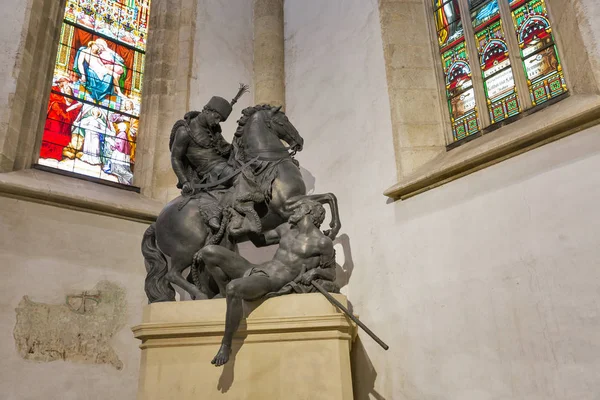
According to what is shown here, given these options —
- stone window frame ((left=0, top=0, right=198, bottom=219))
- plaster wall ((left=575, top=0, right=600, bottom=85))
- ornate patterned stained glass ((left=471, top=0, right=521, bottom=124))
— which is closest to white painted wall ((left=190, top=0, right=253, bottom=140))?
stone window frame ((left=0, top=0, right=198, bottom=219))

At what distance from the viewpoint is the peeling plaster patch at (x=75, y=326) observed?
146 inches

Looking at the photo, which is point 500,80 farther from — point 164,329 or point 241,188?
point 164,329

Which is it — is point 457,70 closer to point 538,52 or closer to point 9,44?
point 538,52

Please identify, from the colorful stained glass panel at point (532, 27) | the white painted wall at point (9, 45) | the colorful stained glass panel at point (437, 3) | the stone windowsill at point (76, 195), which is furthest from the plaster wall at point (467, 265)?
the white painted wall at point (9, 45)

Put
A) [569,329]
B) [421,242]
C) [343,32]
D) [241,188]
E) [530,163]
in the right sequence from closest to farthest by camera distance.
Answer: [569,329] < [530,163] < [241,188] < [421,242] < [343,32]

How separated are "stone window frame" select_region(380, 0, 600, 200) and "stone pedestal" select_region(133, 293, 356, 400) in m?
1.46

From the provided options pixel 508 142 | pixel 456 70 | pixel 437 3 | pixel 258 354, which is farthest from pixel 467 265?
pixel 437 3

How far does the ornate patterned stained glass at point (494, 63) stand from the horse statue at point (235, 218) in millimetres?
1735

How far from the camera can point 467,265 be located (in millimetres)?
3277

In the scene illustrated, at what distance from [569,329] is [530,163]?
106cm

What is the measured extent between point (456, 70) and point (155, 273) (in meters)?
3.18

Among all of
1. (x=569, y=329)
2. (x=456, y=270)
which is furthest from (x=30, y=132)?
(x=569, y=329)

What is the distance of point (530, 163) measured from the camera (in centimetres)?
310

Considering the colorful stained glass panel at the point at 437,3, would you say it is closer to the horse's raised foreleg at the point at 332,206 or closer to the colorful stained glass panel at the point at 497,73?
the colorful stained glass panel at the point at 497,73
